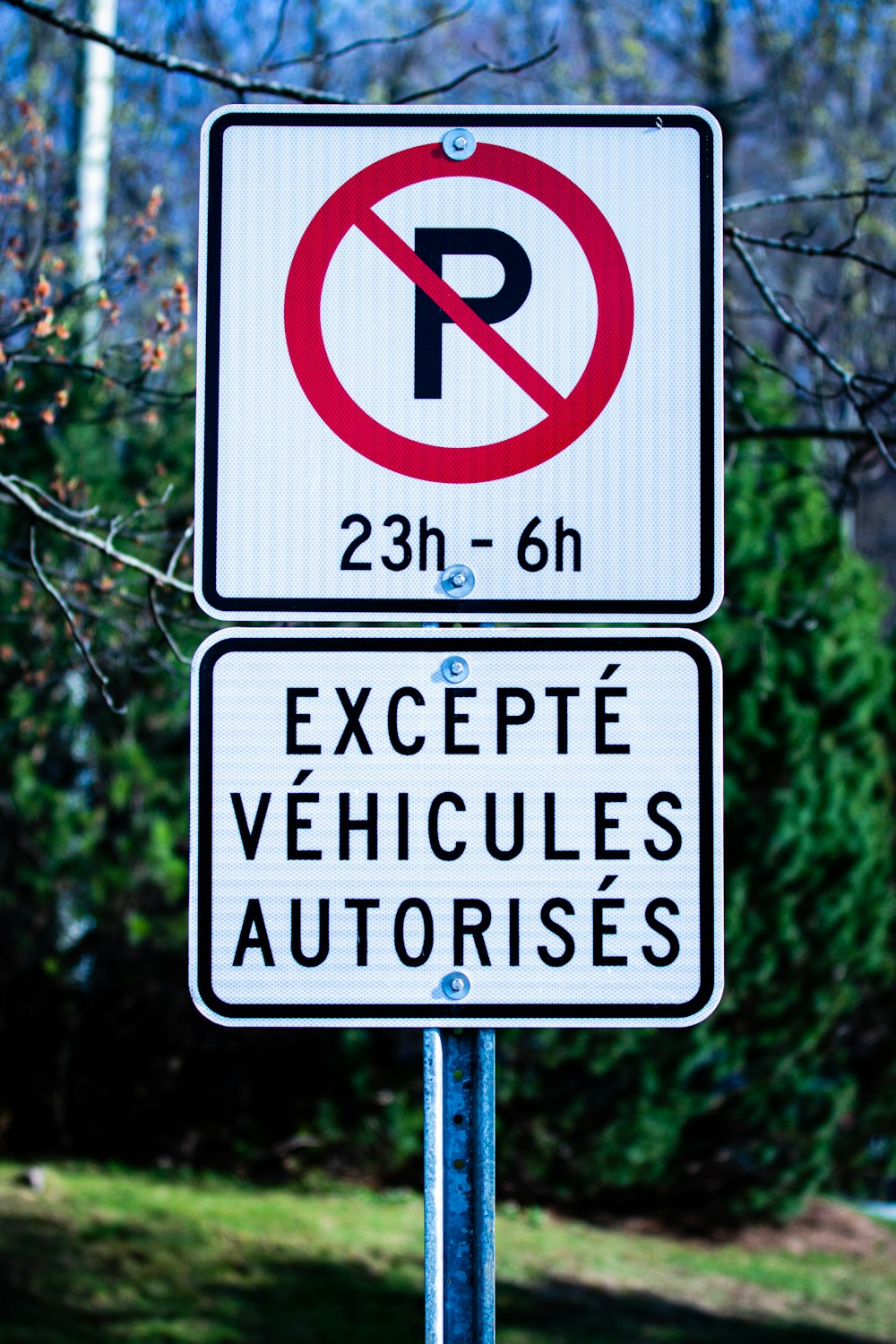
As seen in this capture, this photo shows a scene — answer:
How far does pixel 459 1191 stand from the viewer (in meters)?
1.75

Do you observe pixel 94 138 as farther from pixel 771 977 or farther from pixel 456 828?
pixel 456 828

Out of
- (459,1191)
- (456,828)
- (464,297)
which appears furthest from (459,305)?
(459,1191)

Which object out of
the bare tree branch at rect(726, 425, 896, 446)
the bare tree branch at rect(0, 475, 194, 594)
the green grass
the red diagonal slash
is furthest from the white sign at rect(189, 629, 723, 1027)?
the green grass

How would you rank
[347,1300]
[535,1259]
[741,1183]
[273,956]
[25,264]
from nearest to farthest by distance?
1. [273,956]
2. [25,264]
3. [347,1300]
4. [535,1259]
5. [741,1183]

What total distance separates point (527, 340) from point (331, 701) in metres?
0.50

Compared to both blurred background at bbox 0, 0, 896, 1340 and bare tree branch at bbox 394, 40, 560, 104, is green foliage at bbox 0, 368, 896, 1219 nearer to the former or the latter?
blurred background at bbox 0, 0, 896, 1340

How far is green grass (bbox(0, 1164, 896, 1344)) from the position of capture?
579 centimetres

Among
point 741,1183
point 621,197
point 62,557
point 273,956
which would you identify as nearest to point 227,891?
point 273,956

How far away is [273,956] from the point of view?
71.0 inches

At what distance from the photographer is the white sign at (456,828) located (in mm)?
1801

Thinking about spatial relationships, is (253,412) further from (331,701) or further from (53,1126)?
(53,1126)

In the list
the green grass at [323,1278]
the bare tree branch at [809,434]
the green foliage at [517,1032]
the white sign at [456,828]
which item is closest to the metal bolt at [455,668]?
the white sign at [456,828]

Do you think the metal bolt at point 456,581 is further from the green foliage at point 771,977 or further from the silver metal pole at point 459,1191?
the green foliage at point 771,977

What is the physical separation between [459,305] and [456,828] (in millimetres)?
629
